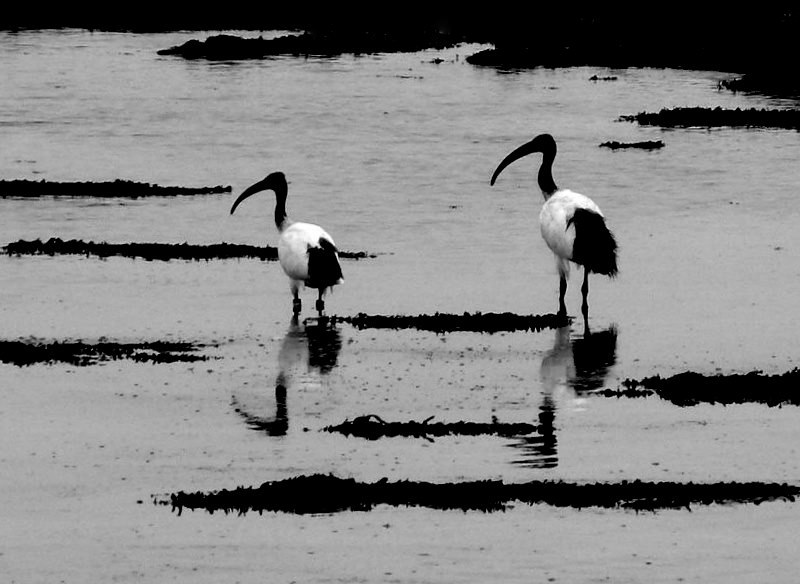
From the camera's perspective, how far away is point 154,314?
24406 mm

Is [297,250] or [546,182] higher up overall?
[546,182]

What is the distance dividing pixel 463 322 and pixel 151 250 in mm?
8120

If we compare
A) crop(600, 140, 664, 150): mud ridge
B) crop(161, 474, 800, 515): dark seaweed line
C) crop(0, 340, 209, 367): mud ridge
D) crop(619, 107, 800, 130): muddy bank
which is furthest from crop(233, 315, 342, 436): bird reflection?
crop(619, 107, 800, 130): muddy bank

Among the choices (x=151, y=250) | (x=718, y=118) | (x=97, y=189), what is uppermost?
(x=151, y=250)

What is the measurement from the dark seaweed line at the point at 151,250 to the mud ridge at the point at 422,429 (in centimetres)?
1225

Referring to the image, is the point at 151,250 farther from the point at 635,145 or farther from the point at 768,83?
the point at 768,83

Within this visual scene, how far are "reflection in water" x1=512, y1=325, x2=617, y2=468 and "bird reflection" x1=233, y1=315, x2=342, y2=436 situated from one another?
2240mm

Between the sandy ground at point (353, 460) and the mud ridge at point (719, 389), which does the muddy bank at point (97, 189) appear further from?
the mud ridge at point (719, 389)

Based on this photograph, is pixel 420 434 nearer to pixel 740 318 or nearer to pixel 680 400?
pixel 680 400

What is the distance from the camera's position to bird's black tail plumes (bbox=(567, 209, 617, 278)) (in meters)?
24.9

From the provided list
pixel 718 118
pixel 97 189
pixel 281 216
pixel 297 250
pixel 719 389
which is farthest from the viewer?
pixel 718 118

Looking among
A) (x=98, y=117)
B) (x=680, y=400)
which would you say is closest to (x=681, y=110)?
(x=98, y=117)

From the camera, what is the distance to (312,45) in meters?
92.9

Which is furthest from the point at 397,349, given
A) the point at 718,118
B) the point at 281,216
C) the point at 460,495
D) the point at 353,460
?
the point at 718,118
